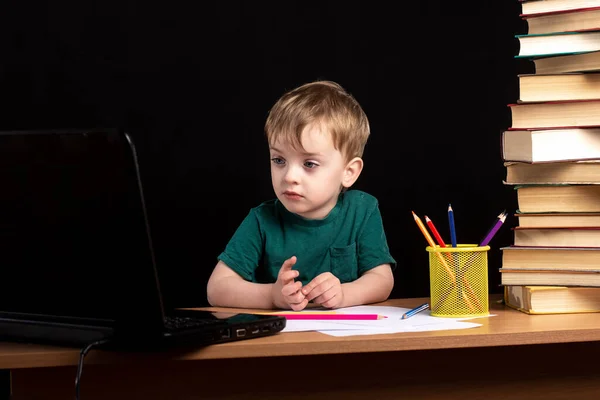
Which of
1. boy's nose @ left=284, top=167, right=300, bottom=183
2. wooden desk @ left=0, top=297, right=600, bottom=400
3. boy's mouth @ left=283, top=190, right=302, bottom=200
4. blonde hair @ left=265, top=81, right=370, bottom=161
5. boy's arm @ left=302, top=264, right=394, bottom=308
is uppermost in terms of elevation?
blonde hair @ left=265, top=81, right=370, bottom=161

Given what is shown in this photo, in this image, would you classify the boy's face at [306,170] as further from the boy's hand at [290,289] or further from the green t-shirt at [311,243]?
the boy's hand at [290,289]

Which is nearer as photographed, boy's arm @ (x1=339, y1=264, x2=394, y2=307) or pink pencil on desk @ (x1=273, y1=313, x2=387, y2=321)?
pink pencil on desk @ (x1=273, y1=313, x2=387, y2=321)

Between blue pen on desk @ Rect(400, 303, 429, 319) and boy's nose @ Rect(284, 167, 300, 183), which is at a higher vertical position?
boy's nose @ Rect(284, 167, 300, 183)

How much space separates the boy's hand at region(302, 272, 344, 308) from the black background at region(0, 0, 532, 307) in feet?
3.60

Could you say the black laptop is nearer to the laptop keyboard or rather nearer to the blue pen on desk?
the laptop keyboard

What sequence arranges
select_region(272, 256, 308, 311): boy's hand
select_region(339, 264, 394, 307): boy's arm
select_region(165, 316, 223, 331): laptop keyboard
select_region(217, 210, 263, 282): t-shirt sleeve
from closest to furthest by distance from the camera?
select_region(165, 316, 223, 331): laptop keyboard → select_region(272, 256, 308, 311): boy's hand → select_region(339, 264, 394, 307): boy's arm → select_region(217, 210, 263, 282): t-shirt sleeve

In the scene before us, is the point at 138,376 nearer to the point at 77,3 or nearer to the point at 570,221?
the point at 570,221

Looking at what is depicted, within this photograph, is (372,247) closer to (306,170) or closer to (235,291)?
(306,170)

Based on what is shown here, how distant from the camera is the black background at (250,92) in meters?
2.58

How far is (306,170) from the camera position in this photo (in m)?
1.90

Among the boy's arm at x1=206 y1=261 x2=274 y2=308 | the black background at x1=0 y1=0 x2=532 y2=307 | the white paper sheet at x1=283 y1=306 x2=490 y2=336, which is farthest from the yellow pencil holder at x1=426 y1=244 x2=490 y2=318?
the black background at x1=0 y1=0 x2=532 y2=307

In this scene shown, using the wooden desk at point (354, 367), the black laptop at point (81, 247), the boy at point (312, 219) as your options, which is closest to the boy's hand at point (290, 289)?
the boy at point (312, 219)

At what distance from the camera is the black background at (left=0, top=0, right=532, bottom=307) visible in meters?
2.58

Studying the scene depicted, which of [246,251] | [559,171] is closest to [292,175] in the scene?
[246,251]
